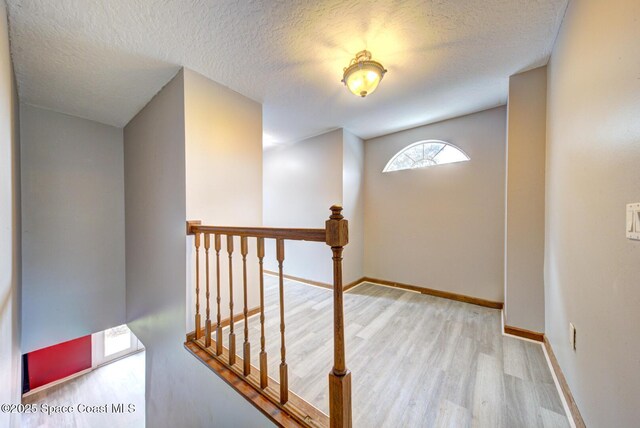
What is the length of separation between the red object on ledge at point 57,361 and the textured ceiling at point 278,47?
431cm

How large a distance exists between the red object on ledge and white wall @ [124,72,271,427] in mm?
2820

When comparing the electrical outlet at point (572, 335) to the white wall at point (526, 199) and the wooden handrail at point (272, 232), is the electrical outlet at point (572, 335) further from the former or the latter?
the wooden handrail at point (272, 232)

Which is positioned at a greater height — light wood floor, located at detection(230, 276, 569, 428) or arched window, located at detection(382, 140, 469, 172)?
arched window, located at detection(382, 140, 469, 172)

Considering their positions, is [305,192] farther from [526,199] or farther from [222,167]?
[526,199]

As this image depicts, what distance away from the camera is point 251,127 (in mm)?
2393

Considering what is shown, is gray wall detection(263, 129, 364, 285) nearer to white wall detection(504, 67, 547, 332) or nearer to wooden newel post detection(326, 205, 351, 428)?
white wall detection(504, 67, 547, 332)

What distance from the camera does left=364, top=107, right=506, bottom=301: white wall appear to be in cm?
264

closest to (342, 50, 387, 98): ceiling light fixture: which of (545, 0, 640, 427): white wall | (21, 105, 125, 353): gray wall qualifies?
(545, 0, 640, 427): white wall

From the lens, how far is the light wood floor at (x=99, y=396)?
3.19m

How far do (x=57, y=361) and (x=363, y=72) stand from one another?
6.62 m

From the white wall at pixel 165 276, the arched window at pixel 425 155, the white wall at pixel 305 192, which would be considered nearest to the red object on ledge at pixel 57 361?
the white wall at pixel 165 276

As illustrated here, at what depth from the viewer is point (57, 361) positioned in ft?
13.1

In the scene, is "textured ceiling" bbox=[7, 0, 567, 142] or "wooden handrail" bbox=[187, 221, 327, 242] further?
"textured ceiling" bbox=[7, 0, 567, 142]

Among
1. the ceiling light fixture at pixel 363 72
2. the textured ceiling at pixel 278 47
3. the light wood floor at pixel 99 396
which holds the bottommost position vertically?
the light wood floor at pixel 99 396
